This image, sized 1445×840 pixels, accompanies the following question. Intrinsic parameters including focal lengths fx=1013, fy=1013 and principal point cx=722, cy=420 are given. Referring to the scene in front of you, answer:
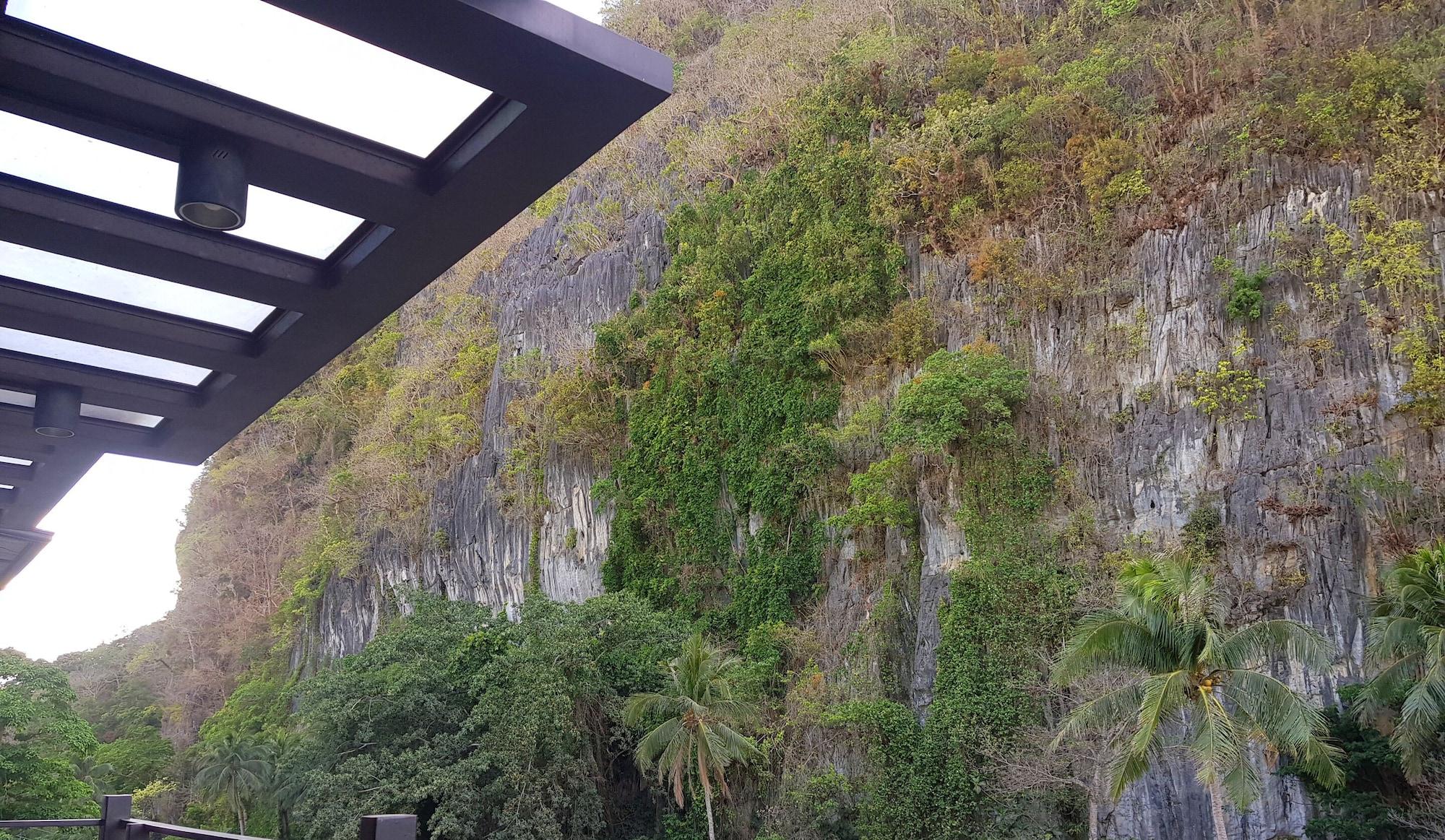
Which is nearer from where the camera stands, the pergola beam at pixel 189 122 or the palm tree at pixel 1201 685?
the pergola beam at pixel 189 122

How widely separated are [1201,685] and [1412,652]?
7.34 feet

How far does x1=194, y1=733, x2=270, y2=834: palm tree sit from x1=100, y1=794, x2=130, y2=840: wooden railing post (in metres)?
25.6

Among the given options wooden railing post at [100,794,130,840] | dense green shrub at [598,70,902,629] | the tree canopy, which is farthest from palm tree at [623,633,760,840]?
wooden railing post at [100,794,130,840]

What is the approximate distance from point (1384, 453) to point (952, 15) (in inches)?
459

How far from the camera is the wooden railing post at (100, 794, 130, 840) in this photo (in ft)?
9.98

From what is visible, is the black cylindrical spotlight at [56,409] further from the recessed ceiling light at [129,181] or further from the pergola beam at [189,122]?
the pergola beam at [189,122]

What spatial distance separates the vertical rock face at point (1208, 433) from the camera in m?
12.8

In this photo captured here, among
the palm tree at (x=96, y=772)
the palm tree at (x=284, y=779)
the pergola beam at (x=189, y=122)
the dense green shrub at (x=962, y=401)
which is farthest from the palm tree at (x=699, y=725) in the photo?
the palm tree at (x=96, y=772)

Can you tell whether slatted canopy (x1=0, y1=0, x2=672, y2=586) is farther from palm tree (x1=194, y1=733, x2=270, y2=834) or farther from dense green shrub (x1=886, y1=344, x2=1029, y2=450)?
palm tree (x1=194, y1=733, x2=270, y2=834)

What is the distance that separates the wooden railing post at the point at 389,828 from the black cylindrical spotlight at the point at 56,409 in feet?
7.60

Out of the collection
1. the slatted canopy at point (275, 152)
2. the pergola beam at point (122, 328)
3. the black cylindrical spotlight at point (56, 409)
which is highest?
the slatted canopy at point (275, 152)

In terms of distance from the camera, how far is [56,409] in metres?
3.50

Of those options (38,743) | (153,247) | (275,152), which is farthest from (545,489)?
(275,152)

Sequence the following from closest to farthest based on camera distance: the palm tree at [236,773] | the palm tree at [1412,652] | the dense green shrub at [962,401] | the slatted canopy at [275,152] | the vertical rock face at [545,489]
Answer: the slatted canopy at [275,152]
the palm tree at [1412,652]
the dense green shrub at [962,401]
the vertical rock face at [545,489]
the palm tree at [236,773]
